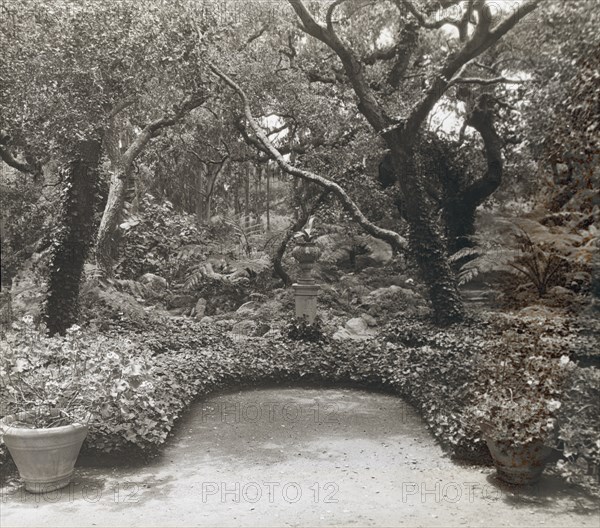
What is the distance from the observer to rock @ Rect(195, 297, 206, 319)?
12562mm

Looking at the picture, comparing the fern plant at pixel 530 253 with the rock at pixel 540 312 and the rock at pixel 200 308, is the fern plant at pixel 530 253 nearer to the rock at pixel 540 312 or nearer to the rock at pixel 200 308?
the rock at pixel 540 312

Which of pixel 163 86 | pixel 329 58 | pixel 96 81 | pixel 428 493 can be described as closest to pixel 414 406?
pixel 428 493

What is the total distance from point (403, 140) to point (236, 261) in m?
5.52

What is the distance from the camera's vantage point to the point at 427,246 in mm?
9906

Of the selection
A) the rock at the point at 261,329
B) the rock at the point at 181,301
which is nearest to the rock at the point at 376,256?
the rock at the point at 181,301

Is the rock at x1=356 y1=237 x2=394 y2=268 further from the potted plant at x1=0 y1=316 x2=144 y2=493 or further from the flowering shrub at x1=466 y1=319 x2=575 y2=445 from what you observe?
the potted plant at x1=0 y1=316 x2=144 y2=493

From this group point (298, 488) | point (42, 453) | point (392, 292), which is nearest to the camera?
point (42, 453)

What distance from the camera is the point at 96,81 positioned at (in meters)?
7.30

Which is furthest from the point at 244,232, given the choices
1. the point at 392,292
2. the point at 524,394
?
the point at 524,394

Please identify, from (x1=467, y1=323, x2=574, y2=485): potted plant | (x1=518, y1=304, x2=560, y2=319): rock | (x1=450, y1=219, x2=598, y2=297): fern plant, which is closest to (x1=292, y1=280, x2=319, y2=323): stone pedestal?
(x1=450, y1=219, x2=598, y2=297): fern plant

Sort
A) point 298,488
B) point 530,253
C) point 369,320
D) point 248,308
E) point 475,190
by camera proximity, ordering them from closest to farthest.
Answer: point 298,488 < point 530,253 < point 369,320 < point 248,308 < point 475,190

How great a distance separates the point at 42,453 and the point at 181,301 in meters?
9.18

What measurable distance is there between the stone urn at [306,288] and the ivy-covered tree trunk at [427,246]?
1830mm

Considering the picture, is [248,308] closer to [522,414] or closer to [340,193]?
[340,193]
